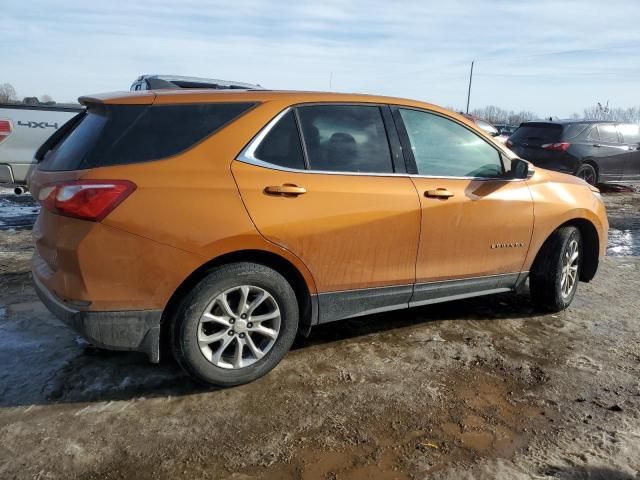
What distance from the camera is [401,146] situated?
12.2ft

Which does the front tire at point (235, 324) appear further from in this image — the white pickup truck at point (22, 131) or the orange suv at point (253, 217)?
the white pickup truck at point (22, 131)

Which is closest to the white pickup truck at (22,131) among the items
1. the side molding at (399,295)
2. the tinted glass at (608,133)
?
the side molding at (399,295)

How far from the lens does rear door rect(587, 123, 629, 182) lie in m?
11.8

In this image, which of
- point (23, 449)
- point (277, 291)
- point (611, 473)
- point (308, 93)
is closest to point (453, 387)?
point (611, 473)

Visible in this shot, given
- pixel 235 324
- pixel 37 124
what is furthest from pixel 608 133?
pixel 235 324

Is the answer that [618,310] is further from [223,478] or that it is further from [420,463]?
[223,478]

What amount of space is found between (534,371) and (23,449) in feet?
9.86

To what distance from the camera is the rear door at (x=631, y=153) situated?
12398 mm

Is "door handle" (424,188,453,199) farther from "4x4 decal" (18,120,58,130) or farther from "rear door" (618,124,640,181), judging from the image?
"rear door" (618,124,640,181)

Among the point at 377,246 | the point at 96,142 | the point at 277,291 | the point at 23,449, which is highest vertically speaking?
the point at 96,142

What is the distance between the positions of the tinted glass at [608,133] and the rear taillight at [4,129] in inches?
444

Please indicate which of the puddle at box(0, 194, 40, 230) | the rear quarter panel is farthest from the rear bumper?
the puddle at box(0, 194, 40, 230)

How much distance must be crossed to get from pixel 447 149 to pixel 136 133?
2.17m

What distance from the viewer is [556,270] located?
4457 mm
